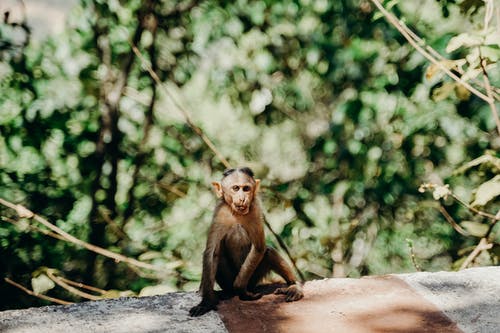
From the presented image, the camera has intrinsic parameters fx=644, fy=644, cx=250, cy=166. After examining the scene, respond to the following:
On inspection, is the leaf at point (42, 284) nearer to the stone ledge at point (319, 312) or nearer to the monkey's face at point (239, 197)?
the stone ledge at point (319, 312)

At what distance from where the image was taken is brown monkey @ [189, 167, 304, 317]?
279 cm

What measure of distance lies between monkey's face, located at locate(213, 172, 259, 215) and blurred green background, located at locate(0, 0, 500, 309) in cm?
144

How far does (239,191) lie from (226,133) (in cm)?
218

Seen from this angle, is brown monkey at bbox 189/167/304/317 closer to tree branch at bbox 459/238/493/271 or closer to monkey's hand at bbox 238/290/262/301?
monkey's hand at bbox 238/290/262/301

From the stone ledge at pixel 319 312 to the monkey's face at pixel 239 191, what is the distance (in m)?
0.40

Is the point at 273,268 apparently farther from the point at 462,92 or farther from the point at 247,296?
the point at 462,92

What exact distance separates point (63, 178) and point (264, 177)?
1.40 meters

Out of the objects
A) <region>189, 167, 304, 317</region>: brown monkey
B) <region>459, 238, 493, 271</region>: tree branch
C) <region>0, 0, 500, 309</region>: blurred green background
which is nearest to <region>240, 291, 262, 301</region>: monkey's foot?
<region>189, 167, 304, 317</region>: brown monkey

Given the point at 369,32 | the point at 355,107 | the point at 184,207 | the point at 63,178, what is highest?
the point at 369,32

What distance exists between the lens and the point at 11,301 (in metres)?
4.41

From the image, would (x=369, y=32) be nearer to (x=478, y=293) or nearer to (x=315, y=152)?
(x=315, y=152)

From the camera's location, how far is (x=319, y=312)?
103 inches

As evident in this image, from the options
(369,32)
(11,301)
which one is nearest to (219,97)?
(369,32)

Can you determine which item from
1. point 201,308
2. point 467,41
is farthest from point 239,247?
point 467,41
